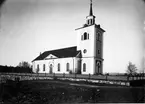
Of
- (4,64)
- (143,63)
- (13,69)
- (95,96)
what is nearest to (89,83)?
(95,96)

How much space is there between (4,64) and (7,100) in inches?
33.7

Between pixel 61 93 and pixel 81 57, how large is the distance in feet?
4.27

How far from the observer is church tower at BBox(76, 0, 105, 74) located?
3086mm

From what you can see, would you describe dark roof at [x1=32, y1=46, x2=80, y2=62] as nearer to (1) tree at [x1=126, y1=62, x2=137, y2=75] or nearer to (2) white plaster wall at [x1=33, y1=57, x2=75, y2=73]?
(2) white plaster wall at [x1=33, y1=57, x2=75, y2=73]

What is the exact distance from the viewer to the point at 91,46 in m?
3.74

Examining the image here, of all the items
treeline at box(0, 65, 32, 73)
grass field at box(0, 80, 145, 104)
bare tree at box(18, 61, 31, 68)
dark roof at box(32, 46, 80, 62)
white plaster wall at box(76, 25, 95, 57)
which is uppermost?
white plaster wall at box(76, 25, 95, 57)

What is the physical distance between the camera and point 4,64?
2.96 m

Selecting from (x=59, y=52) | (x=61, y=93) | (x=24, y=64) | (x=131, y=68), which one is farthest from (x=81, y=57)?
(x=24, y=64)

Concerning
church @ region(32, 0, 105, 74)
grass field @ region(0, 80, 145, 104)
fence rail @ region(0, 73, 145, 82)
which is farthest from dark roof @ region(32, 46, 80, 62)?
grass field @ region(0, 80, 145, 104)

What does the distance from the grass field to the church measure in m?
0.46

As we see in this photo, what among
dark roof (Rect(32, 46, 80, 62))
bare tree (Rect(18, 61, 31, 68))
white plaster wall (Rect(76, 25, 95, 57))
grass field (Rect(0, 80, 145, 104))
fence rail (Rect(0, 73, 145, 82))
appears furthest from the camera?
white plaster wall (Rect(76, 25, 95, 57))

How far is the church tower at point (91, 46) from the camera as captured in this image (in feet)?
10.1

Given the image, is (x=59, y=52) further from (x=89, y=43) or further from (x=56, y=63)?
(x=89, y=43)

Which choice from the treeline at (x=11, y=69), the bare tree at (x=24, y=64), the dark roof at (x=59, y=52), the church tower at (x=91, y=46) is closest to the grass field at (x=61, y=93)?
the treeline at (x=11, y=69)
